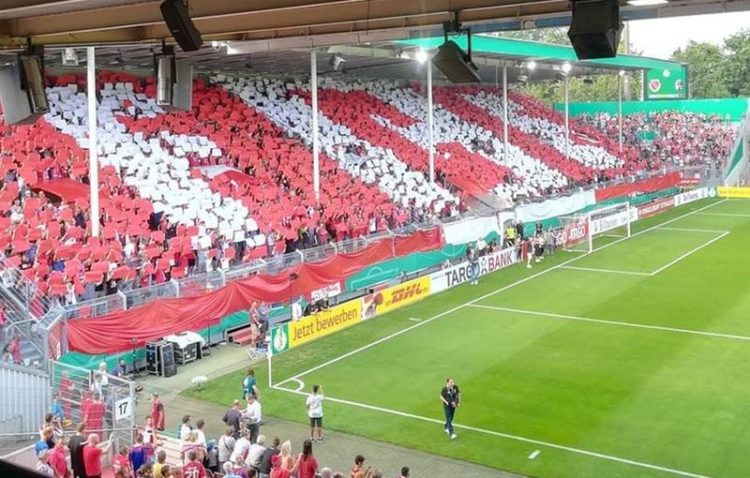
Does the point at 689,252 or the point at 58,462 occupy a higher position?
the point at 689,252

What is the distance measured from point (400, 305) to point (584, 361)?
7.92 m

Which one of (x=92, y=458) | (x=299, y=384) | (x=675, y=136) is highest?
(x=675, y=136)

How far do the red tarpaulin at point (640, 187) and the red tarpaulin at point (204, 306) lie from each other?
21.2m

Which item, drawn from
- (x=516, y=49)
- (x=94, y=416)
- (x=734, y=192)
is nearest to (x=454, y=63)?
(x=94, y=416)

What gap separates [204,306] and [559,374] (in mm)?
9599

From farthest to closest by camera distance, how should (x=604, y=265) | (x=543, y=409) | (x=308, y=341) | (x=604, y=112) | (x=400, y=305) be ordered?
1. (x=604, y=112)
2. (x=604, y=265)
3. (x=400, y=305)
4. (x=308, y=341)
5. (x=543, y=409)

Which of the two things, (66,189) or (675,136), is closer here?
(66,189)

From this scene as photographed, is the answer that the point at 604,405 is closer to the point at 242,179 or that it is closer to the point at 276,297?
the point at 276,297

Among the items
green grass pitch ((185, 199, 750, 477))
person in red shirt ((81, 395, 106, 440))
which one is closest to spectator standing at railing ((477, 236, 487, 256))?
green grass pitch ((185, 199, 750, 477))

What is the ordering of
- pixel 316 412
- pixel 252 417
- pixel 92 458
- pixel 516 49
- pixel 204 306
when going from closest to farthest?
pixel 92 458, pixel 252 417, pixel 316 412, pixel 204 306, pixel 516 49

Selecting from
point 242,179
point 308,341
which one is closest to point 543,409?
point 308,341

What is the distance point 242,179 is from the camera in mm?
30484

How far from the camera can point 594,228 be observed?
1601 inches

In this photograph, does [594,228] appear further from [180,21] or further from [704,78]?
→ [704,78]
